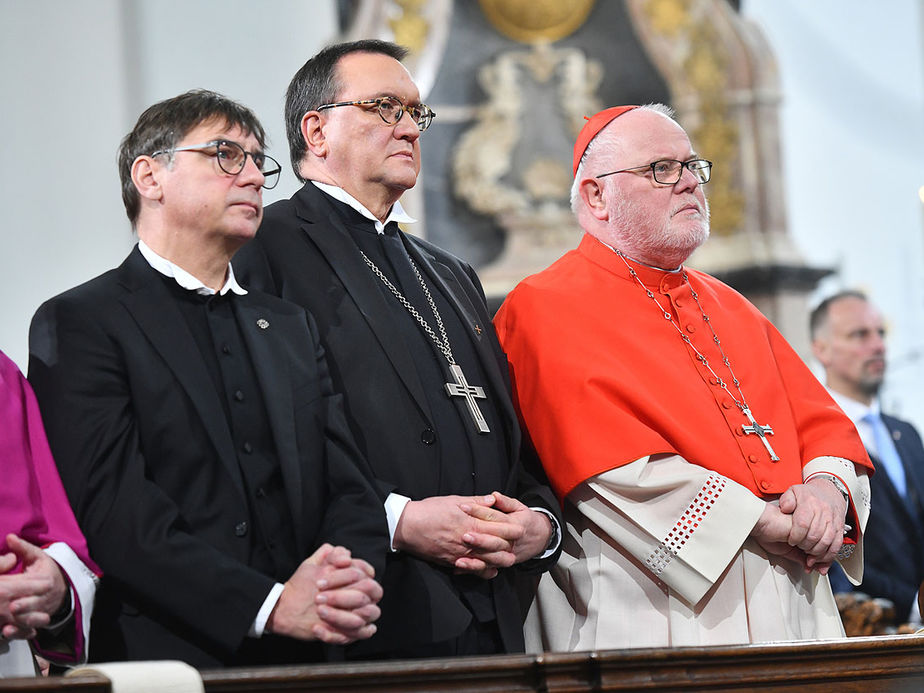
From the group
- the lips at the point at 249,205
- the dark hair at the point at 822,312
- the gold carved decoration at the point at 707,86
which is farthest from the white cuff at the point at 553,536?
the gold carved decoration at the point at 707,86

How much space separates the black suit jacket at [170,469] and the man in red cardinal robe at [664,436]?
0.75m

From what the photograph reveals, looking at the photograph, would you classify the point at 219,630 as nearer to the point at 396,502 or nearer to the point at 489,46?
the point at 396,502

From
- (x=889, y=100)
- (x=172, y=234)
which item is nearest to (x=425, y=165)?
(x=889, y=100)

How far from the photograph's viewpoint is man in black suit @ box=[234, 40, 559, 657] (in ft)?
9.04

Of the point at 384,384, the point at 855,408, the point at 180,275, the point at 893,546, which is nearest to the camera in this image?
the point at 180,275

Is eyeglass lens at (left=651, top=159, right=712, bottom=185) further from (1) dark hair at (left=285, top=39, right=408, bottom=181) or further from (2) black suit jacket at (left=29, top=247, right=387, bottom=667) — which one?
(2) black suit jacket at (left=29, top=247, right=387, bottom=667)

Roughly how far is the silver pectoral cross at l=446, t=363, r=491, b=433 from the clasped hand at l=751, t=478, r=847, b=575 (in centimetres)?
72

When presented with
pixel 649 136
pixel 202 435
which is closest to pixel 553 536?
pixel 202 435

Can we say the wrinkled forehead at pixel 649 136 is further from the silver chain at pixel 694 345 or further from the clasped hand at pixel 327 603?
the clasped hand at pixel 327 603

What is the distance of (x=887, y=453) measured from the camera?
642cm

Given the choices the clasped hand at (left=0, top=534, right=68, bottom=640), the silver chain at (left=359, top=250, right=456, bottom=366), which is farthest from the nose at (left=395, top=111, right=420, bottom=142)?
the clasped hand at (left=0, top=534, right=68, bottom=640)

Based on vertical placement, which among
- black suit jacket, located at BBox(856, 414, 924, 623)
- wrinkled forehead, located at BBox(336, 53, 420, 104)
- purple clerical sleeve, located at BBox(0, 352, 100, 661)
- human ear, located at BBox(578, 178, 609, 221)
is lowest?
black suit jacket, located at BBox(856, 414, 924, 623)

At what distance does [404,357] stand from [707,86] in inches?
300

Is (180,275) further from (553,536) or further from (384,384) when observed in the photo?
(553,536)
